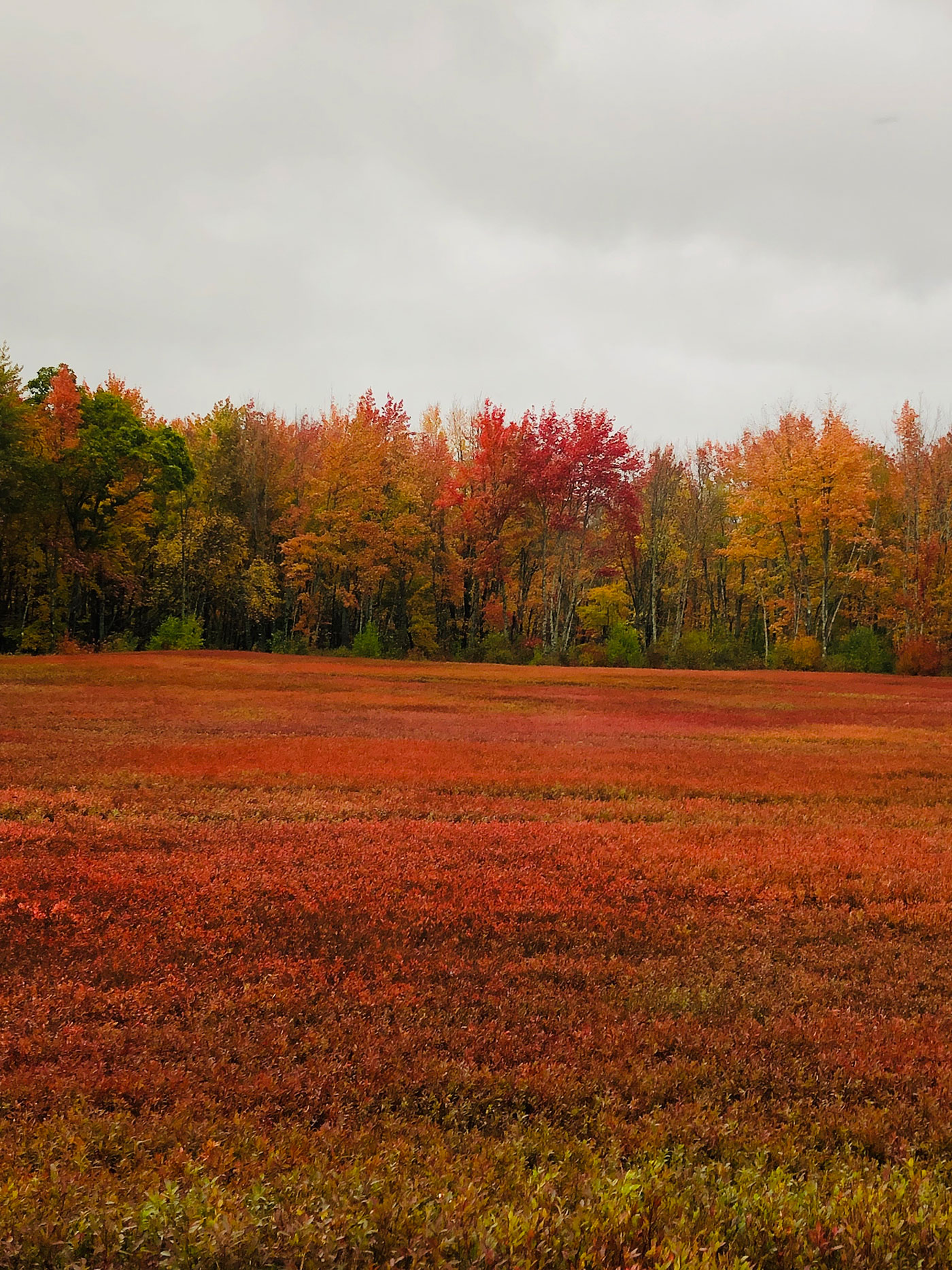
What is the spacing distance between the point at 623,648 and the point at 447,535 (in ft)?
54.9

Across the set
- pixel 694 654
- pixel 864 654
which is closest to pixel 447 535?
pixel 694 654

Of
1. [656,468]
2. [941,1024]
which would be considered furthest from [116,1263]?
[656,468]

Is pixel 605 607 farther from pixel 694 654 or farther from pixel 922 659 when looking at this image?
pixel 922 659

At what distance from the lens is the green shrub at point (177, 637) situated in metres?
48.5

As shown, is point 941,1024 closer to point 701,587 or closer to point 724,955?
point 724,955

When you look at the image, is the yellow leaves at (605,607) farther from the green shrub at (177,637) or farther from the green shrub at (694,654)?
the green shrub at (177,637)

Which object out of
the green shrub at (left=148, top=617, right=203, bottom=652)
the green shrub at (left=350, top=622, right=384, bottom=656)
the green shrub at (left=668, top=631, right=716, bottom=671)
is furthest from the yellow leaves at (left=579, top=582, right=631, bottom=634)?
the green shrub at (left=148, top=617, right=203, bottom=652)

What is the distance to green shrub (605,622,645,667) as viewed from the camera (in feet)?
176

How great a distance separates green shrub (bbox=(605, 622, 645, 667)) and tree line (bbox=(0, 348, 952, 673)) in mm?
174

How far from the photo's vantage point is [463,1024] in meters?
6.01

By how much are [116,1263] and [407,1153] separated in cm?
164

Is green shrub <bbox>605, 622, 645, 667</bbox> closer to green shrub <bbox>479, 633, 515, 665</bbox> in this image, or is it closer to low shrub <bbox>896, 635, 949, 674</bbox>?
green shrub <bbox>479, 633, 515, 665</bbox>

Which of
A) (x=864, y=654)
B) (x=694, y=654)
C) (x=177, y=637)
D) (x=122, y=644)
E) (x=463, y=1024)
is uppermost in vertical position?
(x=177, y=637)

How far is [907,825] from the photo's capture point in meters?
12.7
